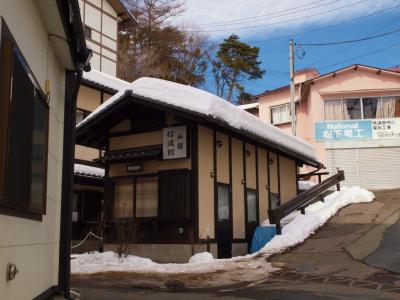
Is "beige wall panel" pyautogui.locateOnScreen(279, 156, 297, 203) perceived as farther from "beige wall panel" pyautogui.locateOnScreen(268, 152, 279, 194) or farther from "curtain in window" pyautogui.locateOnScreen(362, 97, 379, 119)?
"curtain in window" pyautogui.locateOnScreen(362, 97, 379, 119)

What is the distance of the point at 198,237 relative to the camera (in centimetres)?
1405

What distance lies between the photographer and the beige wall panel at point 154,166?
14.6 m

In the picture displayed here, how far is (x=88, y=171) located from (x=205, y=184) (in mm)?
5904

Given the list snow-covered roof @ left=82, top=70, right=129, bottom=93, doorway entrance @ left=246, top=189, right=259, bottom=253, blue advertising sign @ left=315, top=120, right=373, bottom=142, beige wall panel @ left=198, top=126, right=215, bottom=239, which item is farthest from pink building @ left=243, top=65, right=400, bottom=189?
beige wall panel @ left=198, top=126, right=215, bottom=239

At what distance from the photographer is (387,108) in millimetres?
30547

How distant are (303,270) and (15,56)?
8.99 m

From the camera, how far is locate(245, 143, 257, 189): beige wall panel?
56.4 ft

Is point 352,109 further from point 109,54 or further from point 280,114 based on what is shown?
point 109,54

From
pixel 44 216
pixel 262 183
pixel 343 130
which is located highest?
pixel 343 130

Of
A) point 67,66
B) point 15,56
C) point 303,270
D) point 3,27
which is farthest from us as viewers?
point 303,270

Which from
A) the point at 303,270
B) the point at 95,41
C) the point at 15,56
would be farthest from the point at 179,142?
the point at 95,41

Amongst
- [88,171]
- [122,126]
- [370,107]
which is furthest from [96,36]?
[370,107]

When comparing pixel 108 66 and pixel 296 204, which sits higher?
pixel 108 66

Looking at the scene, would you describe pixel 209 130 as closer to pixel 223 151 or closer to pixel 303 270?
pixel 223 151
